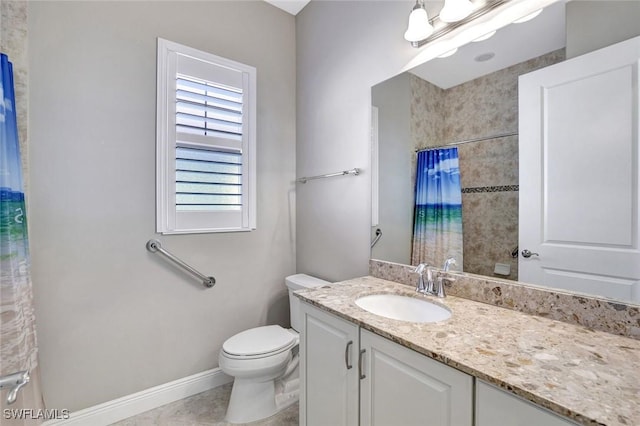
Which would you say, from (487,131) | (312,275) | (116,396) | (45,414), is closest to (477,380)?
(487,131)

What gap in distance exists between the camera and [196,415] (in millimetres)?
1701

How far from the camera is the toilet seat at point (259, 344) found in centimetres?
158

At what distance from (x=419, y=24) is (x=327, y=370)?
1601 mm

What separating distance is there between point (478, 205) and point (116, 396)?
86.1 inches

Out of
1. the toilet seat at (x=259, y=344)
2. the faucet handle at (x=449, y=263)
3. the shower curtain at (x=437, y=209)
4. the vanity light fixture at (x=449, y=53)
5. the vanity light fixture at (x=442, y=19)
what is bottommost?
the toilet seat at (x=259, y=344)

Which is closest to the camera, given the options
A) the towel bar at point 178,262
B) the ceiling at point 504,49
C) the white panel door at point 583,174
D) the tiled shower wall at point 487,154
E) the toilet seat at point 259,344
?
the white panel door at point 583,174

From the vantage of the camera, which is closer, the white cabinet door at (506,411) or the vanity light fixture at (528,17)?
the white cabinet door at (506,411)

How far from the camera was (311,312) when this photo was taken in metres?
1.29

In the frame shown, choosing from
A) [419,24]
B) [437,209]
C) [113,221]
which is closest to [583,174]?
[437,209]

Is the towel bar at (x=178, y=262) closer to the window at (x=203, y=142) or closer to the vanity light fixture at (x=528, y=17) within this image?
the window at (x=203, y=142)

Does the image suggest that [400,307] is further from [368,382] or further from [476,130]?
[476,130]

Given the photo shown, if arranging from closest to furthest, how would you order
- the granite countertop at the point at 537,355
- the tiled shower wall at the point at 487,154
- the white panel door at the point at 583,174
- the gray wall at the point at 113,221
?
1. the granite countertop at the point at 537,355
2. the white panel door at the point at 583,174
3. the tiled shower wall at the point at 487,154
4. the gray wall at the point at 113,221

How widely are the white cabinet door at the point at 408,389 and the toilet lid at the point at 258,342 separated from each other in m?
0.75

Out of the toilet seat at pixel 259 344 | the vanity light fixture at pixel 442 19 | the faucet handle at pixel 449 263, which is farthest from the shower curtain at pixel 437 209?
the toilet seat at pixel 259 344
